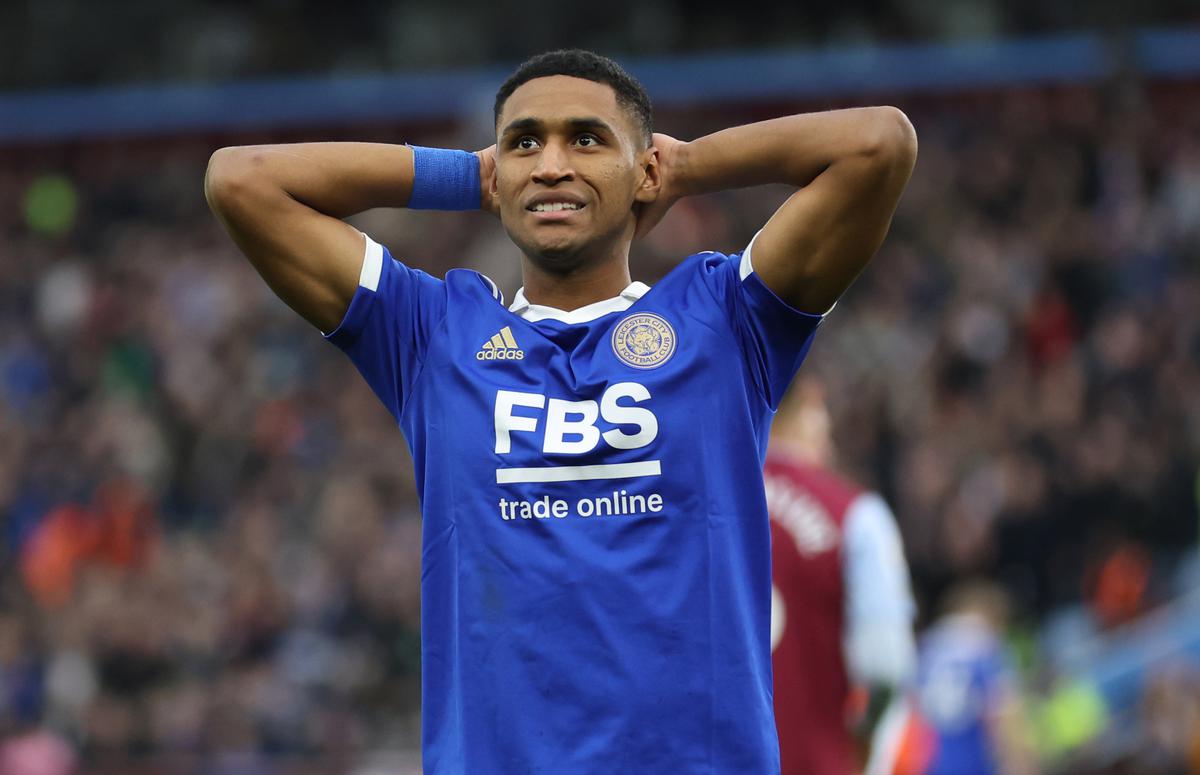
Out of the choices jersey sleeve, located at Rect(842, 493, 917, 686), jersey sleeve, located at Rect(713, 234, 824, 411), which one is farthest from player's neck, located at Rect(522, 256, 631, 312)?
jersey sleeve, located at Rect(842, 493, 917, 686)

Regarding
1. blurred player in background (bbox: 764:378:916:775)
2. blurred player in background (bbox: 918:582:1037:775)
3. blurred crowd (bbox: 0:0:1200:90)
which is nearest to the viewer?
blurred player in background (bbox: 764:378:916:775)

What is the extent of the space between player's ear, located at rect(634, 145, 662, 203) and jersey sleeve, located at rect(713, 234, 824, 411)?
0.22 metres

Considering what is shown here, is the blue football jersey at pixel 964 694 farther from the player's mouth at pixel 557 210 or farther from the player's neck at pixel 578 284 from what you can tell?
the player's mouth at pixel 557 210

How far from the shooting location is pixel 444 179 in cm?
345

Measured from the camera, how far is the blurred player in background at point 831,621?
17.4 feet

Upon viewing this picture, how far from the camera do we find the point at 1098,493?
452 inches

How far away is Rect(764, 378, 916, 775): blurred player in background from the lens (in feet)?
17.4

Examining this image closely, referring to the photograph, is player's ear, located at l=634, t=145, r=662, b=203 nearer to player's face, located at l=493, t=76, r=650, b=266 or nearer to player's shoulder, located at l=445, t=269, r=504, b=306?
player's face, located at l=493, t=76, r=650, b=266

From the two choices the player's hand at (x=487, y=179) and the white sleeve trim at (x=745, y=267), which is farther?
the player's hand at (x=487, y=179)

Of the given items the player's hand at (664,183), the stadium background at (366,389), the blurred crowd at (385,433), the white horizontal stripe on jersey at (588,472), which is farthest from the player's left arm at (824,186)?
the blurred crowd at (385,433)

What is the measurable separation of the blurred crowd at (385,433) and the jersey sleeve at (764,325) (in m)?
7.62

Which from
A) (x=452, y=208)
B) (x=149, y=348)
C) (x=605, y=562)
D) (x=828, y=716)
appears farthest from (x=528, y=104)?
(x=149, y=348)

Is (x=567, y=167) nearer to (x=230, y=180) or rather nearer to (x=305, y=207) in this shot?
(x=305, y=207)

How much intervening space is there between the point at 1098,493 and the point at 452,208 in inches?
347
